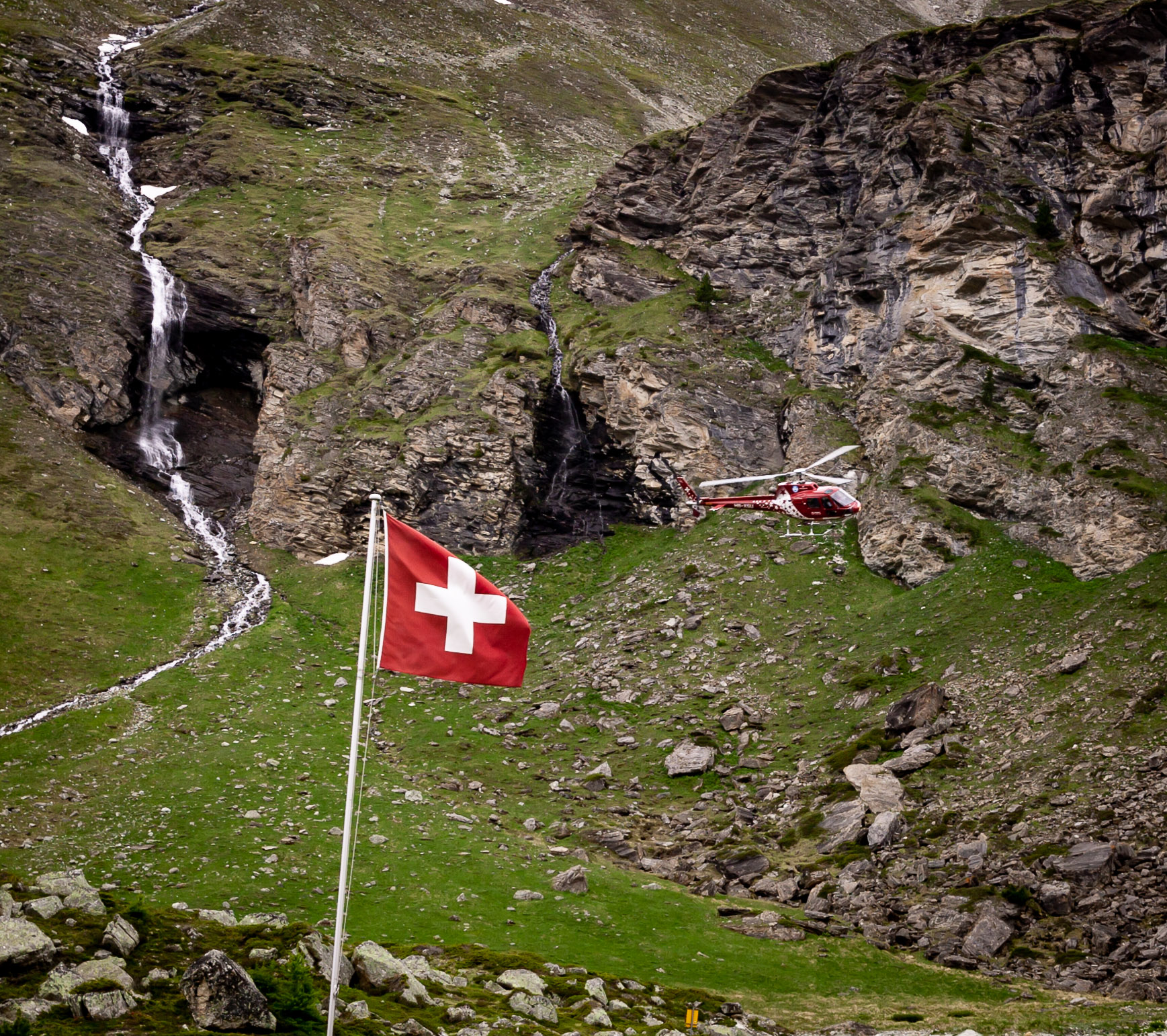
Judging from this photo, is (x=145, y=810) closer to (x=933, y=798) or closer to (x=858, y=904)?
(x=858, y=904)

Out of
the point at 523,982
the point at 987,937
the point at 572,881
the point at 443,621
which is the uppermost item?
the point at 443,621

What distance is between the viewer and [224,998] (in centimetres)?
1469

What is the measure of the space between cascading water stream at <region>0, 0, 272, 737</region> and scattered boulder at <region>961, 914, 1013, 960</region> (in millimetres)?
38465

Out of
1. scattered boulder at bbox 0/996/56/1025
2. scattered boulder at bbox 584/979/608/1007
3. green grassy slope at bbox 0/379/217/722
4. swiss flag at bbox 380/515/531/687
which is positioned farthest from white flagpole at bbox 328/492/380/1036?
green grassy slope at bbox 0/379/217/722

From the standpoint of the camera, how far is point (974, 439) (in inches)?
2185

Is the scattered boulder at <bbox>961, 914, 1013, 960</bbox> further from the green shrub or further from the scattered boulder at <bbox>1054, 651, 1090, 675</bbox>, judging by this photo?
the green shrub

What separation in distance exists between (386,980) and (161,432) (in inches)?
2436

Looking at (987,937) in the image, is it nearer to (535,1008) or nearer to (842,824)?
(842,824)

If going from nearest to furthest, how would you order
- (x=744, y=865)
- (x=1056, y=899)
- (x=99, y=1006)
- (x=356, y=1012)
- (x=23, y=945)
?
1. (x=99, y=1006)
2. (x=23, y=945)
3. (x=356, y=1012)
4. (x=1056, y=899)
5. (x=744, y=865)

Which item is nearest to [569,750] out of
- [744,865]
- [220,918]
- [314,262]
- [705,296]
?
[744,865]

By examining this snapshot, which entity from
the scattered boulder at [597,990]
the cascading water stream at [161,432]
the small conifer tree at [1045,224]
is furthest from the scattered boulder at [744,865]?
the small conifer tree at [1045,224]

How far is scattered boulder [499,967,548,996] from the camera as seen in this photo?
21.5 metres

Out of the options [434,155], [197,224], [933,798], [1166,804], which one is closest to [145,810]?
[933,798]

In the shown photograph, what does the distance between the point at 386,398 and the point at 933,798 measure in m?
50.3
